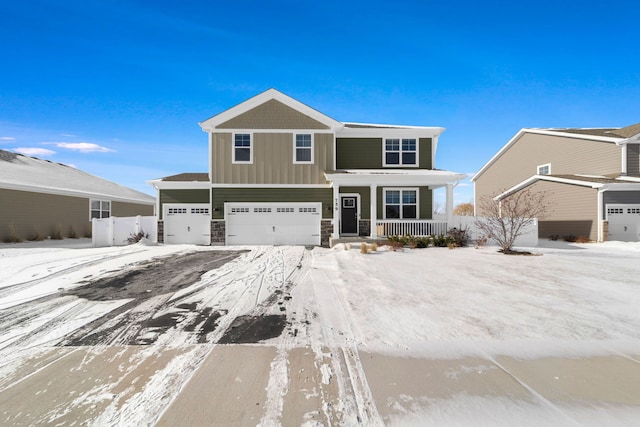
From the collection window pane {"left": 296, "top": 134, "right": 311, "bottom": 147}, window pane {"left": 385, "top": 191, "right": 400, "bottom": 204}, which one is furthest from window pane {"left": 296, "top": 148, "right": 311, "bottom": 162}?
window pane {"left": 385, "top": 191, "right": 400, "bottom": 204}

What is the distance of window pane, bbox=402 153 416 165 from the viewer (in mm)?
15469

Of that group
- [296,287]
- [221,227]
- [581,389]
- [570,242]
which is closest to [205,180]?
[221,227]

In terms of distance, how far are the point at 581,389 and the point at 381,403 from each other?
6.07 feet

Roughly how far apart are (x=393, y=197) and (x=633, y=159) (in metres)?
13.7

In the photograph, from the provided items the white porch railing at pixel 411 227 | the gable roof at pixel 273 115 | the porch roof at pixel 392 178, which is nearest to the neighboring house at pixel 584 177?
the porch roof at pixel 392 178

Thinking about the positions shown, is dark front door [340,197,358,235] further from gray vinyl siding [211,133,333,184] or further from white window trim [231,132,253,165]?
white window trim [231,132,253,165]

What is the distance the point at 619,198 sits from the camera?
14781 mm

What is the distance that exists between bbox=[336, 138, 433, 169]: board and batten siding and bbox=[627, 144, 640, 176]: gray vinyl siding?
1119 cm

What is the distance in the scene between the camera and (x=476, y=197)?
2686 cm

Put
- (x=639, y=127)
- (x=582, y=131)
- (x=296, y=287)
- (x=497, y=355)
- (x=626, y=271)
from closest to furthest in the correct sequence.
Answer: (x=497, y=355)
(x=296, y=287)
(x=626, y=271)
(x=639, y=127)
(x=582, y=131)

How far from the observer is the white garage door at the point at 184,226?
1445 centimetres

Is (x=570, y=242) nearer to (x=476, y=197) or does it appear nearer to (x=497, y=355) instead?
(x=476, y=197)

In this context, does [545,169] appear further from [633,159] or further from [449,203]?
[449,203]

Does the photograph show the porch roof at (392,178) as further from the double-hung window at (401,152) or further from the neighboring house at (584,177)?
the neighboring house at (584,177)
